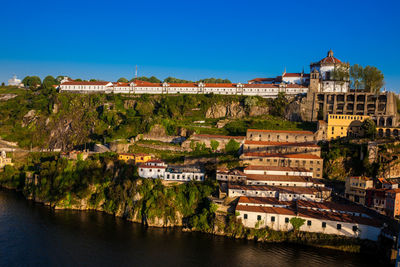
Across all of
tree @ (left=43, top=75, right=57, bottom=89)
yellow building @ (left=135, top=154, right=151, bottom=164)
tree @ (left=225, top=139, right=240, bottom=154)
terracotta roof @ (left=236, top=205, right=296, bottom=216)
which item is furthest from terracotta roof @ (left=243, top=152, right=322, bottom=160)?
tree @ (left=43, top=75, right=57, bottom=89)

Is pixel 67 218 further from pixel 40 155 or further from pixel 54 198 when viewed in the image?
pixel 40 155

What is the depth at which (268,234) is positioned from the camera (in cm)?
3225

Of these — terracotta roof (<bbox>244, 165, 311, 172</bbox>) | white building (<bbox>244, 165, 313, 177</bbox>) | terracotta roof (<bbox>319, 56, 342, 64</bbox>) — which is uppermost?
terracotta roof (<bbox>319, 56, 342, 64</bbox>)

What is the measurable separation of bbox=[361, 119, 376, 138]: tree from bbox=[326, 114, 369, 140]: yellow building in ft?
5.29

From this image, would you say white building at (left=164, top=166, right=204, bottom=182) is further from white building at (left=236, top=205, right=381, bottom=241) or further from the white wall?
the white wall

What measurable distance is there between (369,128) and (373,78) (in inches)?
634

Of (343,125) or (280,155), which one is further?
(343,125)

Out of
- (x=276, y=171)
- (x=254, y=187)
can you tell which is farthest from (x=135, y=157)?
(x=276, y=171)

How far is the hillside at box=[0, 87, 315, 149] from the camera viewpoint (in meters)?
58.2

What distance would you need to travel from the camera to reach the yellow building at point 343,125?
4975 cm

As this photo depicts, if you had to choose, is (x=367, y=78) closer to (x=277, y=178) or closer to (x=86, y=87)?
(x=277, y=178)

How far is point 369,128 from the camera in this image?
4719cm

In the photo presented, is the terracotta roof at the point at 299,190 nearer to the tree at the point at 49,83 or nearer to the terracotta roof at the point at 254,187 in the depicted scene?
the terracotta roof at the point at 254,187

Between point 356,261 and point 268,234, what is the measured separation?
314 inches
